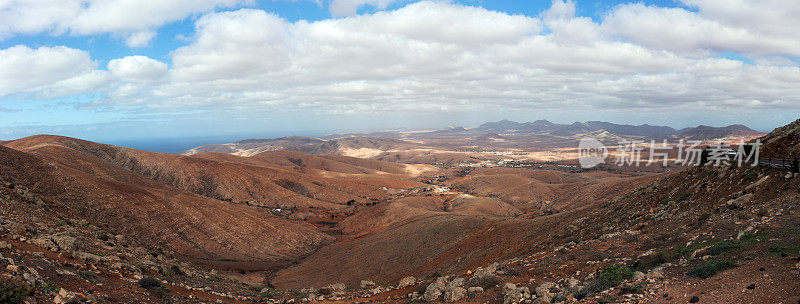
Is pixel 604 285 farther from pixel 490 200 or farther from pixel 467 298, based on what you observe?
pixel 490 200

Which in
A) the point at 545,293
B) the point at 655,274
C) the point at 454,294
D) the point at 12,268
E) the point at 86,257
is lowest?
the point at 454,294

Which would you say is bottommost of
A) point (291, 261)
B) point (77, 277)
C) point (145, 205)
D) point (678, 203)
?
point (291, 261)

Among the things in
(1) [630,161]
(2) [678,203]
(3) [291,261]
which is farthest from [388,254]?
(1) [630,161]

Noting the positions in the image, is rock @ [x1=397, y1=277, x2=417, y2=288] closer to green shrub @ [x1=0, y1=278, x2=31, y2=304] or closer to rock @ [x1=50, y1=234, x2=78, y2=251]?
green shrub @ [x1=0, y1=278, x2=31, y2=304]

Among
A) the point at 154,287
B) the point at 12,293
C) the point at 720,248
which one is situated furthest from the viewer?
the point at 154,287

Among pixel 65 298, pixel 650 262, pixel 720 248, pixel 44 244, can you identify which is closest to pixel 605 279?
pixel 650 262

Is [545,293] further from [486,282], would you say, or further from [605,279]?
[486,282]

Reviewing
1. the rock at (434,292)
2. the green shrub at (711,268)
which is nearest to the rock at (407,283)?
the rock at (434,292)
